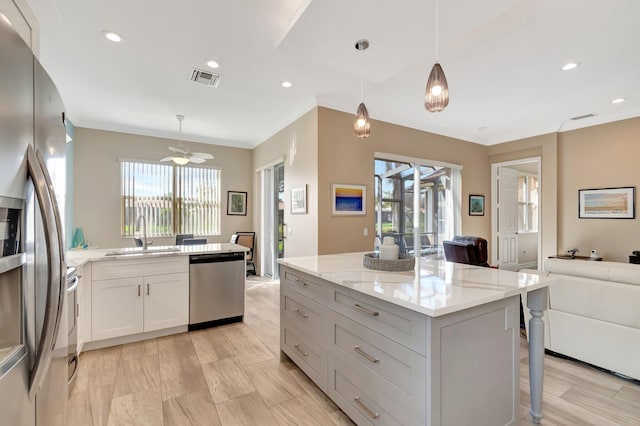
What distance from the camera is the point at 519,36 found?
2559 millimetres

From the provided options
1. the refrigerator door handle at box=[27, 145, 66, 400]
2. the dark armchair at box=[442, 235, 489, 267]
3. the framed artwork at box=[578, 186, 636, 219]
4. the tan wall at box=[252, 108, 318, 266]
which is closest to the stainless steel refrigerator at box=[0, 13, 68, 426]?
the refrigerator door handle at box=[27, 145, 66, 400]

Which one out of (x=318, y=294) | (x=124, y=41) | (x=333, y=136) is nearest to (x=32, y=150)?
(x=318, y=294)

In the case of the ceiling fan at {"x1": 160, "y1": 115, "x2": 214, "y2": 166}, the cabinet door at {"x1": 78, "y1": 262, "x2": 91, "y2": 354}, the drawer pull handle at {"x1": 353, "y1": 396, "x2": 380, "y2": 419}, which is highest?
the ceiling fan at {"x1": 160, "y1": 115, "x2": 214, "y2": 166}

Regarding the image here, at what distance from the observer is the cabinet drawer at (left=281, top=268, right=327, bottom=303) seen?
6.64 feet

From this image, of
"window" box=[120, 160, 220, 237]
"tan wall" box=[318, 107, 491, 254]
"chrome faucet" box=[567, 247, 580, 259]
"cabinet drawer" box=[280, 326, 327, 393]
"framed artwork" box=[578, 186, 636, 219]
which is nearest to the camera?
"cabinet drawer" box=[280, 326, 327, 393]

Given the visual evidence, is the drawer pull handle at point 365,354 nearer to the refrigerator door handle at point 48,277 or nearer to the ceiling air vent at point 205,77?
the refrigerator door handle at point 48,277

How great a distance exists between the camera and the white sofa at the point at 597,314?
2.12 metres

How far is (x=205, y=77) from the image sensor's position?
331 centimetres

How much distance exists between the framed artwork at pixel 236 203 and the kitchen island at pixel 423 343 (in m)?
4.63

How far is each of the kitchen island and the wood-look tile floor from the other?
231mm

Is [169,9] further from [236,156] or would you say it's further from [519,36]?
[236,156]

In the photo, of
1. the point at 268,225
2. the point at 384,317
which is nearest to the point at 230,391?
the point at 384,317

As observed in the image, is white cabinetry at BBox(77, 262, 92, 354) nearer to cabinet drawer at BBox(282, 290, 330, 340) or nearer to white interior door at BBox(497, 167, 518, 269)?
cabinet drawer at BBox(282, 290, 330, 340)

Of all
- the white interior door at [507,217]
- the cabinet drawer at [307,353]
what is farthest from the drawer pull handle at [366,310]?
the white interior door at [507,217]
